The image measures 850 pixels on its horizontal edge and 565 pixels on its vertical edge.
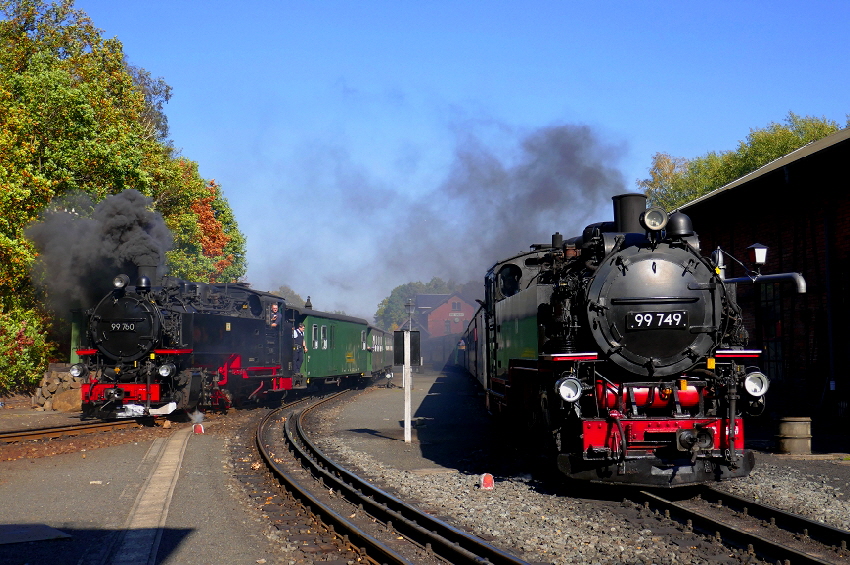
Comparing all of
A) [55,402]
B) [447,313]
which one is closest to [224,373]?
[55,402]

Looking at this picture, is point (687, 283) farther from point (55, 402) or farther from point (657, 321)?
point (55, 402)

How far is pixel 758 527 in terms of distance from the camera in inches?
265

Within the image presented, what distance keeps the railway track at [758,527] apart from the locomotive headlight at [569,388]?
50.8 inches

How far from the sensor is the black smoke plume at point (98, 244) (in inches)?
714

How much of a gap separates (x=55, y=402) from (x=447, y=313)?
234 feet

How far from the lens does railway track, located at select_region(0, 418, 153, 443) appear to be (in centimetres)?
1385

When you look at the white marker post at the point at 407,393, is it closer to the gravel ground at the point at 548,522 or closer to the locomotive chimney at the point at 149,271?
the gravel ground at the point at 548,522

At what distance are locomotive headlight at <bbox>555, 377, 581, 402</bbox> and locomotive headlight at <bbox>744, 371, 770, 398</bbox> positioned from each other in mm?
1793

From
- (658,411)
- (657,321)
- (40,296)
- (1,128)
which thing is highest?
(1,128)

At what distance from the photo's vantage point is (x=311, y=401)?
2419 centimetres

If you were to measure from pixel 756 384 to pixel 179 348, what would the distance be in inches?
471

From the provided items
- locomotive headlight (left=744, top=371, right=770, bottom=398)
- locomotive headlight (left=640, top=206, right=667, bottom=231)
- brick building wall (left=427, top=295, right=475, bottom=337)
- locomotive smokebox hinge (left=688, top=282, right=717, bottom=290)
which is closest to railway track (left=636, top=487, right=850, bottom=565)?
locomotive headlight (left=744, top=371, right=770, bottom=398)

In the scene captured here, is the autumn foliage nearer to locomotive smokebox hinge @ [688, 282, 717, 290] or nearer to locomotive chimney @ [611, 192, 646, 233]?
locomotive chimney @ [611, 192, 646, 233]

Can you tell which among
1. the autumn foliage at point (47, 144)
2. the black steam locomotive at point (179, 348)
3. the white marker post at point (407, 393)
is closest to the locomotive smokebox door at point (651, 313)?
the white marker post at point (407, 393)
